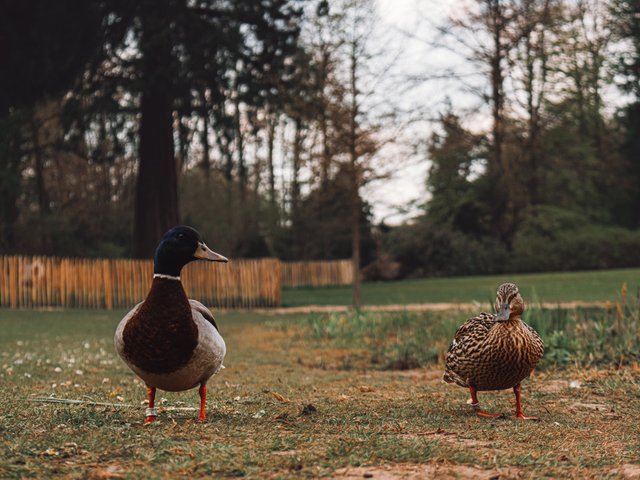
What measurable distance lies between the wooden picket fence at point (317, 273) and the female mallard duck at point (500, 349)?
96.8 feet

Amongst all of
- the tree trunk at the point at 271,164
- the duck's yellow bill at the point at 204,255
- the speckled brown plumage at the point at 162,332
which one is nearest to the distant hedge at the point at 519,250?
the tree trunk at the point at 271,164

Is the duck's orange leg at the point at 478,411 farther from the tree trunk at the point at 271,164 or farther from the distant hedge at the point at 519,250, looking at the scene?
the distant hedge at the point at 519,250

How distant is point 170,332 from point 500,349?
2.21m

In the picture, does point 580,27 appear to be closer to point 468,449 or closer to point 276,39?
point 276,39

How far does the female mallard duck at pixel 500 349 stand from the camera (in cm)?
541

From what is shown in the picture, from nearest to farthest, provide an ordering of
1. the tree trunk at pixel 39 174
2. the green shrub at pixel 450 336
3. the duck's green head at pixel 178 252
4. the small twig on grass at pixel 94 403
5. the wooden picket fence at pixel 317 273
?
the duck's green head at pixel 178 252
the small twig on grass at pixel 94 403
the green shrub at pixel 450 336
the tree trunk at pixel 39 174
the wooden picket fence at pixel 317 273

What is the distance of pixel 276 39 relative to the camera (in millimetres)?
22312

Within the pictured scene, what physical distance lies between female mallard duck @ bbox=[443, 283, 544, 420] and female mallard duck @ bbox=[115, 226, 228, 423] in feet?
5.88

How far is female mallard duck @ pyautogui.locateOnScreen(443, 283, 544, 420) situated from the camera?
541cm

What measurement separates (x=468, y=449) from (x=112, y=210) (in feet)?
93.6

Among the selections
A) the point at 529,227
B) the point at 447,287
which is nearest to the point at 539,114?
the point at 529,227

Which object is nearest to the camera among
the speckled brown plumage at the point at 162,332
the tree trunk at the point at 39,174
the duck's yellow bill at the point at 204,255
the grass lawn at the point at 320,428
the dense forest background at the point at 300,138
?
the grass lawn at the point at 320,428

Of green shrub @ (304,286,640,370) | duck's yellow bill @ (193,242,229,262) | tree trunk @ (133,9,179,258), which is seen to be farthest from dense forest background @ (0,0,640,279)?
duck's yellow bill @ (193,242,229,262)

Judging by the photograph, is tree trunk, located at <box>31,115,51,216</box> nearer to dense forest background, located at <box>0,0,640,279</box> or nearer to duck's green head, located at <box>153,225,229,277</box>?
dense forest background, located at <box>0,0,640,279</box>
